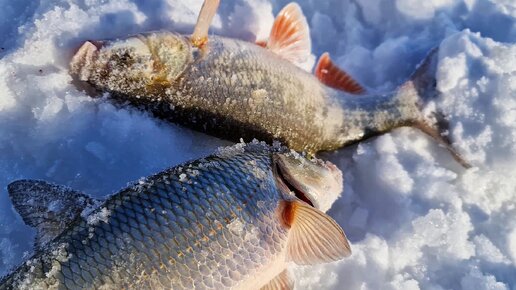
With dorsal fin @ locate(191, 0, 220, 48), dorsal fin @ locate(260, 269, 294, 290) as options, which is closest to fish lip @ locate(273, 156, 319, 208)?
dorsal fin @ locate(260, 269, 294, 290)

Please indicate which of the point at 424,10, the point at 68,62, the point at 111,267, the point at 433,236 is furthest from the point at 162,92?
the point at 424,10

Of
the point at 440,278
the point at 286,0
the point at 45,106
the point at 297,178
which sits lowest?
the point at 45,106

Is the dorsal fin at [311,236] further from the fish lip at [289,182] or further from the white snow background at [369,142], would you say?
the white snow background at [369,142]

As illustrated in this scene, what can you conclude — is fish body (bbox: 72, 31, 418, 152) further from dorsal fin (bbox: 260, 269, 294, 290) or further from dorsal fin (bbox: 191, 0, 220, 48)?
dorsal fin (bbox: 260, 269, 294, 290)

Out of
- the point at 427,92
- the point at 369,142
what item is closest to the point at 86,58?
the point at 369,142

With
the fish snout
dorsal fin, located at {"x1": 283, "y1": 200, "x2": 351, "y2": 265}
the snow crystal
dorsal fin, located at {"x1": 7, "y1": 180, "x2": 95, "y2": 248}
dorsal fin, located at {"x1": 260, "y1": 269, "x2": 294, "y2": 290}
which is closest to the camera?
the snow crystal

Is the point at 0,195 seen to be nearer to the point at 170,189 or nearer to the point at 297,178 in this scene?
the point at 170,189
